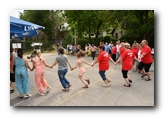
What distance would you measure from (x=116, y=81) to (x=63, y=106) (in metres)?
2.95

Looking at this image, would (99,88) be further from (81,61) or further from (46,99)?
(46,99)

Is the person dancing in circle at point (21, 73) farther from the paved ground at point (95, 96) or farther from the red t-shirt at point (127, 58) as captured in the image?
the red t-shirt at point (127, 58)

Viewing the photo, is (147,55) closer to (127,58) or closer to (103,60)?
(127,58)

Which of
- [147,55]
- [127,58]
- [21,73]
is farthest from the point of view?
[147,55]

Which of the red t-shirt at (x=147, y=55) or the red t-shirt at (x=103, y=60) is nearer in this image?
the red t-shirt at (x=103, y=60)

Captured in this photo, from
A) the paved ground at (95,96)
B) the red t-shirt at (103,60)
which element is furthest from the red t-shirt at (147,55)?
the red t-shirt at (103,60)

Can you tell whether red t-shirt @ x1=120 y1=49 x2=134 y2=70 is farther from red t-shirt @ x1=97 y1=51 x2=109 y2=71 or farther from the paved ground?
the paved ground

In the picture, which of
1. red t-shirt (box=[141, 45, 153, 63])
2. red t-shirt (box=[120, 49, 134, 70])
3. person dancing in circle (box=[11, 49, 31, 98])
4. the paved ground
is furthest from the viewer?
red t-shirt (box=[141, 45, 153, 63])

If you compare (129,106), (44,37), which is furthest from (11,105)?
(44,37)

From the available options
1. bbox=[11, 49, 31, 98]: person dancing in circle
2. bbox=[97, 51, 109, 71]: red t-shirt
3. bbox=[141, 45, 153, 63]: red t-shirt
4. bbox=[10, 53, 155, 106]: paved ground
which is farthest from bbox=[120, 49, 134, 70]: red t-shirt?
bbox=[11, 49, 31, 98]: person dancing in circle

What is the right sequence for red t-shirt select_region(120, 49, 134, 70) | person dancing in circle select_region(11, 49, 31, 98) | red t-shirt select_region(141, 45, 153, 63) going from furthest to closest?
red t-shirt select_region(141, 45, 153, 63)
red t-shirt select_region(120, 49, 134, 70)
person dancing in circle select_region(11, 49, 31, 98)

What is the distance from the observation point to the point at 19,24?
473cm

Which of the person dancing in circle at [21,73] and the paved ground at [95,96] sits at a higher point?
the person dancing in circle at [21,73]

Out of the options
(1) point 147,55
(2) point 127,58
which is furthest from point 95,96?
(1) point 147,55
